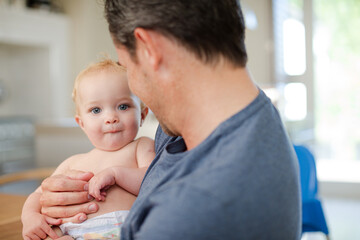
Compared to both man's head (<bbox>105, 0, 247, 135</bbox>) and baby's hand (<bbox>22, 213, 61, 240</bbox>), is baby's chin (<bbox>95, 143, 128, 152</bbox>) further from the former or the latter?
man's head (<bbox>105, 0, 247, 135</bbox>)

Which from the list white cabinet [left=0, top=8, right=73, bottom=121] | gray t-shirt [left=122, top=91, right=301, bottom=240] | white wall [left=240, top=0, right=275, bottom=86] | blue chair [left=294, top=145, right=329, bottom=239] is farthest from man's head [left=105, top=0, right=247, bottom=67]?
white cabinet [left=0, top=8, right=73, bottom=121]

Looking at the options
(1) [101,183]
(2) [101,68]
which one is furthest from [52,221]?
(2) [101,68]

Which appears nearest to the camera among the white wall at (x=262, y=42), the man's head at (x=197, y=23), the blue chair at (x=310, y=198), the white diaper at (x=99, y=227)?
the man's head at (x=197, y=23)

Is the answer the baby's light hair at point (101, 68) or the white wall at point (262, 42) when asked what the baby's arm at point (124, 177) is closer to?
the baby's light hair at point (101, 68)

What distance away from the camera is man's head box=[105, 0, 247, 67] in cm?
80

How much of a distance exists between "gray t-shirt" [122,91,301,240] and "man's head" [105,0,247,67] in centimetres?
11

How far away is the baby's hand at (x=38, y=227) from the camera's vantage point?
107 centimetres

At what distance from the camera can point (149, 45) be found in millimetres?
840

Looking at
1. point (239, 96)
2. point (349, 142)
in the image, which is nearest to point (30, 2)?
point (349, 142)

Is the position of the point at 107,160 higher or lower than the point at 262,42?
higher

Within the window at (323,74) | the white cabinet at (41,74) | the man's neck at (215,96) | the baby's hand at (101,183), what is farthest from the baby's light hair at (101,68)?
the white cabinet at (41,74)

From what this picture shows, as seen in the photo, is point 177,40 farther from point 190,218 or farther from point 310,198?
point 310,198

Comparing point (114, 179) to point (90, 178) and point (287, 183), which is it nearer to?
point (90, 178)

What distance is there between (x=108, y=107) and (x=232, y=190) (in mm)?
566
